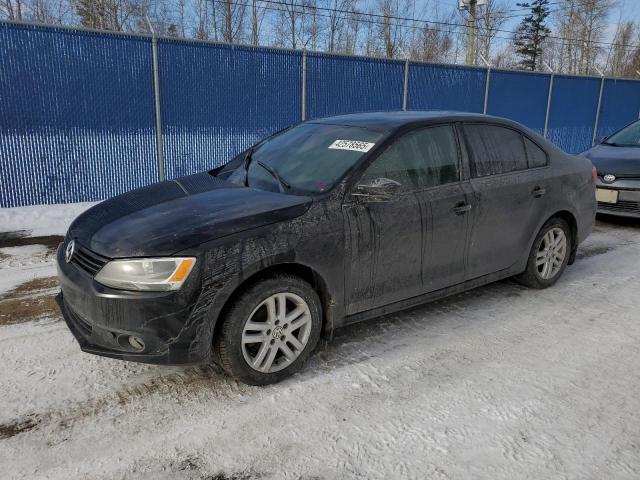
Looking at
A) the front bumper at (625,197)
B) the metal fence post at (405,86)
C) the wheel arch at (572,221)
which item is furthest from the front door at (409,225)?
the metal fence post at (405,86)

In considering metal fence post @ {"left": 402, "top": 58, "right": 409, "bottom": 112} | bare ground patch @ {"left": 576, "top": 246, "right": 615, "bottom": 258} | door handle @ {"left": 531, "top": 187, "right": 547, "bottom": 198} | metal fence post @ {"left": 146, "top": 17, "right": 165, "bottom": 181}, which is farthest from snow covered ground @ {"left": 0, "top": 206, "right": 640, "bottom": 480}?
metal fence post @ {"left": 402, "top": 58, "right": 409, "bottom": 112}

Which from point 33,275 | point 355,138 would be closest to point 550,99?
point 355,138

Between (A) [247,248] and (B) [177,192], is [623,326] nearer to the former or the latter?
(A) [247,248]

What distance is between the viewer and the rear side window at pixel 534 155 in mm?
4559

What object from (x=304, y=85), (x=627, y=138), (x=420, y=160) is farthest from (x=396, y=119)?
(x=304, y=85)

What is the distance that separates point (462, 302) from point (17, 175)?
667 cm

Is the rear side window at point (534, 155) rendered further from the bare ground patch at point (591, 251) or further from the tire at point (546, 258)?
the bare ground patch at point (591, 251)

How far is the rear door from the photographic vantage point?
4.05 metres

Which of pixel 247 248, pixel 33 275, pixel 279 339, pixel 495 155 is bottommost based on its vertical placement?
pixel 33 275

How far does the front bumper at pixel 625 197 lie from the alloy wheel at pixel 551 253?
299 cm

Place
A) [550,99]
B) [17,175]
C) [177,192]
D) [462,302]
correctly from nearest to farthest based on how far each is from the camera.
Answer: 1. [177,192]
2. [462,302]
3. [17,175]
4. [550,99]

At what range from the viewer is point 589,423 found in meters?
2.82

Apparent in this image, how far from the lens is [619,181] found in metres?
7.25

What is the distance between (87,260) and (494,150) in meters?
3.12
